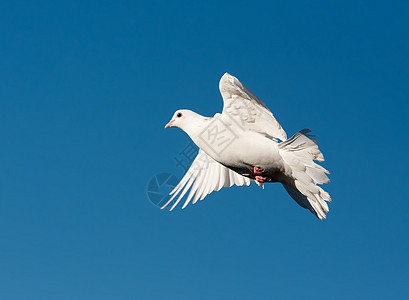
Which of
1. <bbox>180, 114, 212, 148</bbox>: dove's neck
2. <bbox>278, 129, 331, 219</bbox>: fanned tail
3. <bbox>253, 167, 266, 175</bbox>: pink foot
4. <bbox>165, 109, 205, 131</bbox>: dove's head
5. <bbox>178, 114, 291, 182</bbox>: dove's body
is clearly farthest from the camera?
<bbox>165, 109, 205, 131</bbox>: dove's head

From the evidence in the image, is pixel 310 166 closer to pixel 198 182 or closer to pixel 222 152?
pixel 222 152

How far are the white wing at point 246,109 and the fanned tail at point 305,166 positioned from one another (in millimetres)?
558

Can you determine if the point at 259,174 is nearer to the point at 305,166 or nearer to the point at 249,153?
the point at 249,153

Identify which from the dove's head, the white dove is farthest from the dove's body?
the dove's head

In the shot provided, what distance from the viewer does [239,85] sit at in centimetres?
1258

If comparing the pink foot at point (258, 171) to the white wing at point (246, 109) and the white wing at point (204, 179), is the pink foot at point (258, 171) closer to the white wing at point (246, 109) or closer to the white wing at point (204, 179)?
the white wing at point (246, 109)

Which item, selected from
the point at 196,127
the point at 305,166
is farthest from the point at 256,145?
the point at 196,127

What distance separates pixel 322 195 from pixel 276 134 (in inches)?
74.4

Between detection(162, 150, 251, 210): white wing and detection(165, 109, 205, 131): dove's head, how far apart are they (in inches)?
92.1

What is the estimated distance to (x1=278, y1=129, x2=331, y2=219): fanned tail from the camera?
12430 millimetres

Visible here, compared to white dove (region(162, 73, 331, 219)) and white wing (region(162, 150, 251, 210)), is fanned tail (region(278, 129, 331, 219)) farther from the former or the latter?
white wing (region(162, 150, 251, 210))

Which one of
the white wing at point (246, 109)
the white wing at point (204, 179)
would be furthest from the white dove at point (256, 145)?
the white wing at point (204, 179)

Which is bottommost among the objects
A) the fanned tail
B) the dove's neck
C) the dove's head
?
the fanned tail

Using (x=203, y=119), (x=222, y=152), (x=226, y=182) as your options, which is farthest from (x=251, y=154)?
(x=226, y=182)
